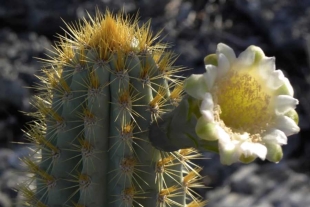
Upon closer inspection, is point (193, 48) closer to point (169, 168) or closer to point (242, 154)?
point (169, 168)

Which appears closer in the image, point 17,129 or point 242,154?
point 242,154

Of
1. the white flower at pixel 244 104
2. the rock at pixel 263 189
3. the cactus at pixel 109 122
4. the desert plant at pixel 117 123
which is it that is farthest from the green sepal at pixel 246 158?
the rock at pixel 263 189

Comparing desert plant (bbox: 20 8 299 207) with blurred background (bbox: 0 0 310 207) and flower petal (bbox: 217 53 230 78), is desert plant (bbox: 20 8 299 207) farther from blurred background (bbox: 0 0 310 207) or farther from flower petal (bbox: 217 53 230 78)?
blurred background (bbox: 0 0 310 207)

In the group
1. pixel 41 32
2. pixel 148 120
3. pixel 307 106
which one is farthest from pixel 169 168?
pixel 41 32

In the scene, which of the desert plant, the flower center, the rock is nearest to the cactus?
the desert plant

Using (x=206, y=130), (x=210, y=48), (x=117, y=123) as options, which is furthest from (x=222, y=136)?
(x=210, y=48)

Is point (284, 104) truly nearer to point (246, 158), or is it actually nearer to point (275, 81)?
point (275, 81)
